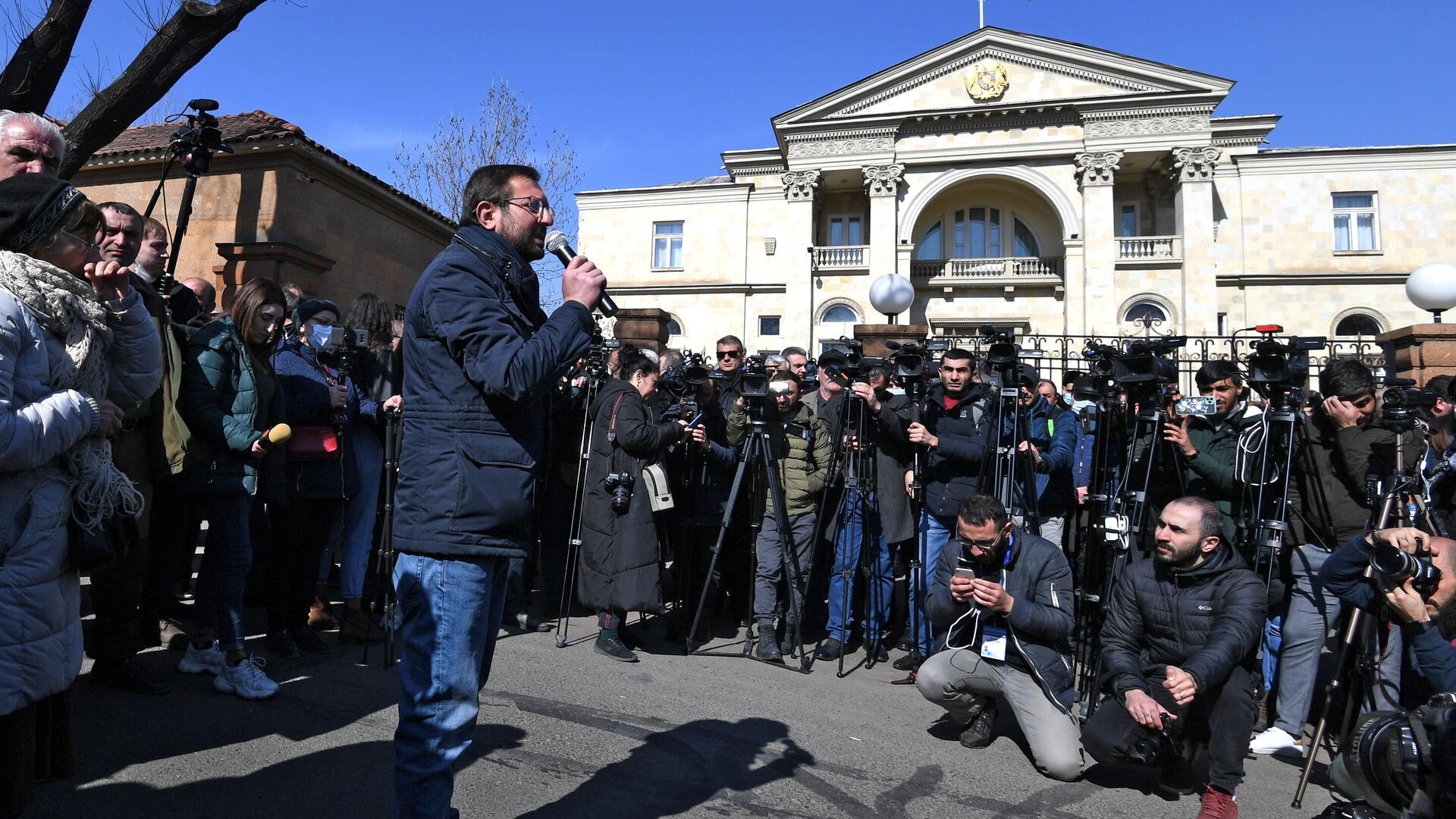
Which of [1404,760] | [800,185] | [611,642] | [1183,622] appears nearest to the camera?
[1404,760]

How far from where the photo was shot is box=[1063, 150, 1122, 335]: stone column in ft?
90.0

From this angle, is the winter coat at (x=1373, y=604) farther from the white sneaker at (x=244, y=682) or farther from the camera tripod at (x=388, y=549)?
the white sneaker at (x=244, y=682)

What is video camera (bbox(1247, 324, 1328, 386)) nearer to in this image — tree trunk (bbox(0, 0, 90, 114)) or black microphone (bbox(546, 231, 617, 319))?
black microphone (bbox(546, 231, 617, 319))

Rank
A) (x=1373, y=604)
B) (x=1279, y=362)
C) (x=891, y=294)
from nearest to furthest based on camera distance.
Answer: (x=1373, y=604)
(x=1279, y=362)
(x=891, y=294)

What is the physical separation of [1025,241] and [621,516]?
28.8 metres

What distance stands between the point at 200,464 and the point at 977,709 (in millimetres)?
4055

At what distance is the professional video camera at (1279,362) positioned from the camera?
4.86m

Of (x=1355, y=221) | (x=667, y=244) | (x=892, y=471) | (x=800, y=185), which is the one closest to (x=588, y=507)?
(x=892, y=471)

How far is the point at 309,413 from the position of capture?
4891 millimetres

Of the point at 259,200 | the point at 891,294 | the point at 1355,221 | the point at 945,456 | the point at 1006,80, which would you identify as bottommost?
the point at 945,456

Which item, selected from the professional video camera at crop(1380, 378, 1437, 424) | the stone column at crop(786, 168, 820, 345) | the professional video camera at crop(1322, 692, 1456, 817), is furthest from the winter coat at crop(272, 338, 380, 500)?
the stone column at crop(786, 168, 820, 345)

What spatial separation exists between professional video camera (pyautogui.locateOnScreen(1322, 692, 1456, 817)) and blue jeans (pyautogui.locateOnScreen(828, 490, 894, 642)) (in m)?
2.93

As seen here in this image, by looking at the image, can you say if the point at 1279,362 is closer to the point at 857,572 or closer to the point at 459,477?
the point at 857,572

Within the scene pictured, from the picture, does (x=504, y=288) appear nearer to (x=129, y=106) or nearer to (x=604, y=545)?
(x=604, y=545)
